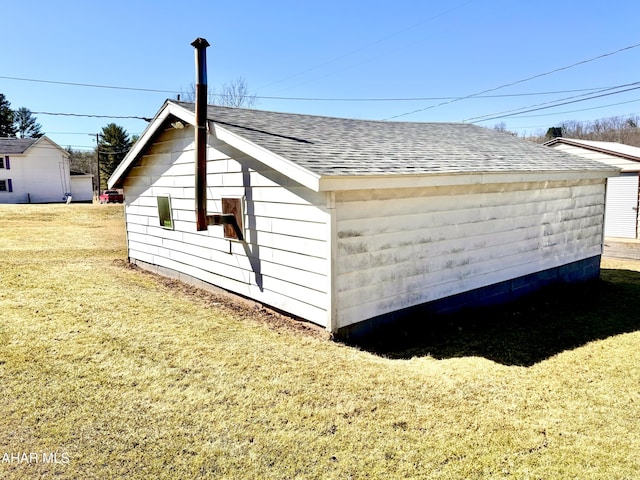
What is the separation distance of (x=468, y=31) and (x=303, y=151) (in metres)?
19.7

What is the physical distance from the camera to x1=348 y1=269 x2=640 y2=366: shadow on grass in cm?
578

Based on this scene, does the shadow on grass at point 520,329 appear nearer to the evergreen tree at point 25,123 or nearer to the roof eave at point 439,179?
the roof eave at point 439,179

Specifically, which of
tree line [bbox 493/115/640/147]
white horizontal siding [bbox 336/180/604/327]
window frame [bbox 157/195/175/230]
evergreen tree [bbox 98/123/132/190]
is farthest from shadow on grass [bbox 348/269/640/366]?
evergreen tree [bbox 98/123/132/190]

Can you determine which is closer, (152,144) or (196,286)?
(196,286)

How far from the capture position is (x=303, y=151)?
20.0 ft

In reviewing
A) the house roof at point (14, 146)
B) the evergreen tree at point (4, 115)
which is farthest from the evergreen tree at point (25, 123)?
the house roof at point (14, 146)

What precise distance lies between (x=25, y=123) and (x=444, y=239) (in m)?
76.0

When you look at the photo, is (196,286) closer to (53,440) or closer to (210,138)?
(210,138)

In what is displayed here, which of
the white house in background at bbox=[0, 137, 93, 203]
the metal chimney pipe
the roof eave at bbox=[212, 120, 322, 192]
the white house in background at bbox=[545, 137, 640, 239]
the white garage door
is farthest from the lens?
the white house in background at bbox=[0, 137, 93, 203]

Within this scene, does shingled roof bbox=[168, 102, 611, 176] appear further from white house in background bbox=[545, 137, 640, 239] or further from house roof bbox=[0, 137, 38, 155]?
house roof bbox=[0, 137, 38, 155]

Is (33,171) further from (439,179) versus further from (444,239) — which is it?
(439,179)

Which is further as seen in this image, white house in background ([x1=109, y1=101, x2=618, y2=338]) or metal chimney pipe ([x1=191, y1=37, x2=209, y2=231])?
metal chimney pipe ([x1=191, y1=37, x2=209, y2=231])

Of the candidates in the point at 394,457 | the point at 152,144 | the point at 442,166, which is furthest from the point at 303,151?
the point at 152,144

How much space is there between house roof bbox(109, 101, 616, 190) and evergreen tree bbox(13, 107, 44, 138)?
67723 millimetres
